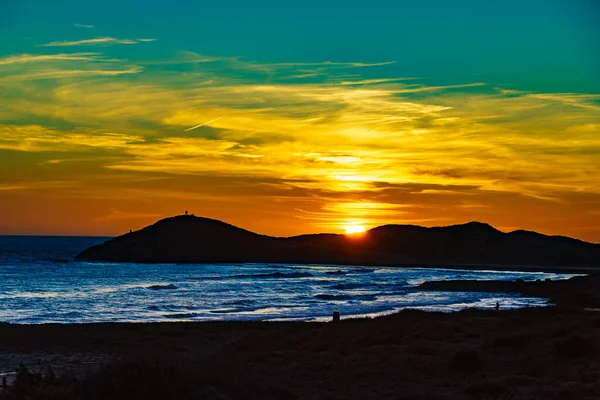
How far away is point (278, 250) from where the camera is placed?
16488cm

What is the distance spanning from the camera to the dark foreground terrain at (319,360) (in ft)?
45.2

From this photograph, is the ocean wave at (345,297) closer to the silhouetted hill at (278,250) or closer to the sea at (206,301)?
the sea at (206,301)

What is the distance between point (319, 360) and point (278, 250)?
143974 millimetres

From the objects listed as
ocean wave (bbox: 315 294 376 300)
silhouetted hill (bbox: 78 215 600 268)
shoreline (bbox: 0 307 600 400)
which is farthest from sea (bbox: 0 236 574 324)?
silhouetted hill (bbox: 78 215 600 268)

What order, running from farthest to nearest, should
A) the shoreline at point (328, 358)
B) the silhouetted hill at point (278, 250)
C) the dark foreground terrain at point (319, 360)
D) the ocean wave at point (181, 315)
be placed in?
1. the silhouetted hill at point (278, 250)
2. the ocean wave at point (181, 315)
3. the shoreline at point (328, 358)
4. the dark foreground terrain at point (319, 360)

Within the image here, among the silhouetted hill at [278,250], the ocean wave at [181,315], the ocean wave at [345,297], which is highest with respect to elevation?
the silhouetted hill at [278,250]

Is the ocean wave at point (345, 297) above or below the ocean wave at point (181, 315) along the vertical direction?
above

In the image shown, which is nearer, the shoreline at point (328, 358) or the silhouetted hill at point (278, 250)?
the shoreline at point (328, 358)

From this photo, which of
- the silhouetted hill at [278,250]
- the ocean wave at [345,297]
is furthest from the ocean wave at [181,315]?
the silhouetted hill at [278,250]

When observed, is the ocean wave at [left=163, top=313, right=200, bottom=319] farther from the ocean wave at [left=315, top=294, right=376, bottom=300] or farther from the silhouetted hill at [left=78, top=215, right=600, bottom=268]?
the silhouetted hill at [left=78, top=215, right=600, bottom=268]

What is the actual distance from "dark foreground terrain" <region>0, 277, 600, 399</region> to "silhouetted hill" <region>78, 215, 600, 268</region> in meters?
116

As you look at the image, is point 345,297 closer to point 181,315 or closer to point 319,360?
point 181,315

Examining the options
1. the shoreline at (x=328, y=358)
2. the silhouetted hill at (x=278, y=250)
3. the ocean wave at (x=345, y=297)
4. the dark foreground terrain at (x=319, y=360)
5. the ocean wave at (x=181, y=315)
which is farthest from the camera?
the silhouetted hill at (x=278, y=250)

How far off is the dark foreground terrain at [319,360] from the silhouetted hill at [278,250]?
11648cm
